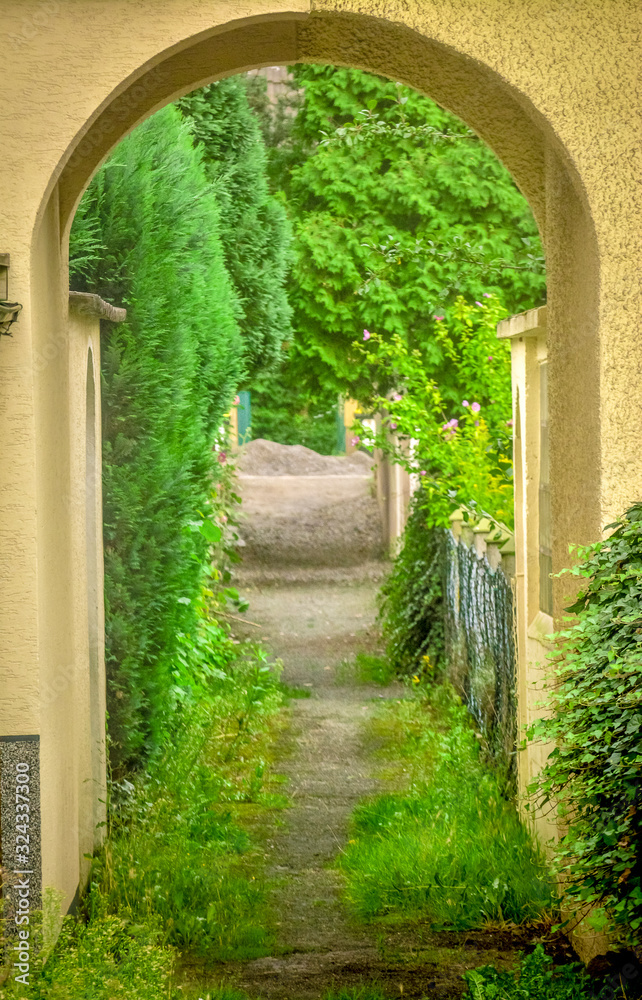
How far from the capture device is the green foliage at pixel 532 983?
13.3 ft

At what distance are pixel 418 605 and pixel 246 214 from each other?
13.5 ft

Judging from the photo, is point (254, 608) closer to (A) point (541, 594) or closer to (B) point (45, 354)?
(A) point (541, 594)

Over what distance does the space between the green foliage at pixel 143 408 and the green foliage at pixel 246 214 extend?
10.7 feet

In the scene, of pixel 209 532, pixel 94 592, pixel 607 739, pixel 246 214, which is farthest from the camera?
pixel 246 214

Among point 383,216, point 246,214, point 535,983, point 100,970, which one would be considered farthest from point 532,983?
point 383,216

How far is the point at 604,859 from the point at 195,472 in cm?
495

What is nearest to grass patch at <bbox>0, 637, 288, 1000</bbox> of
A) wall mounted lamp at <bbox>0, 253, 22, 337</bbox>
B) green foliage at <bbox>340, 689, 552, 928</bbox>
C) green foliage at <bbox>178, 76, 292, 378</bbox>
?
green foliage at <bbox>340, 689, 552, 928</bbox>

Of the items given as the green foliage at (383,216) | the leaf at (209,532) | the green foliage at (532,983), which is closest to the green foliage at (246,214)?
the leaf at (209,532)

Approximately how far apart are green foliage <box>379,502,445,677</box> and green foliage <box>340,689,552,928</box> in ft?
10.2

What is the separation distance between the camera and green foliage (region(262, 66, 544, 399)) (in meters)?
13.8

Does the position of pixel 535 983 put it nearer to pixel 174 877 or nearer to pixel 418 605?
pixel 174 877

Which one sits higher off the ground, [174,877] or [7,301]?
[7,301]

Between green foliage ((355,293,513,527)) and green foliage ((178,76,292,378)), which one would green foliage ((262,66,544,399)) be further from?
green foliage ((355,293,513,527))

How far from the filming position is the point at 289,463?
26.6m
